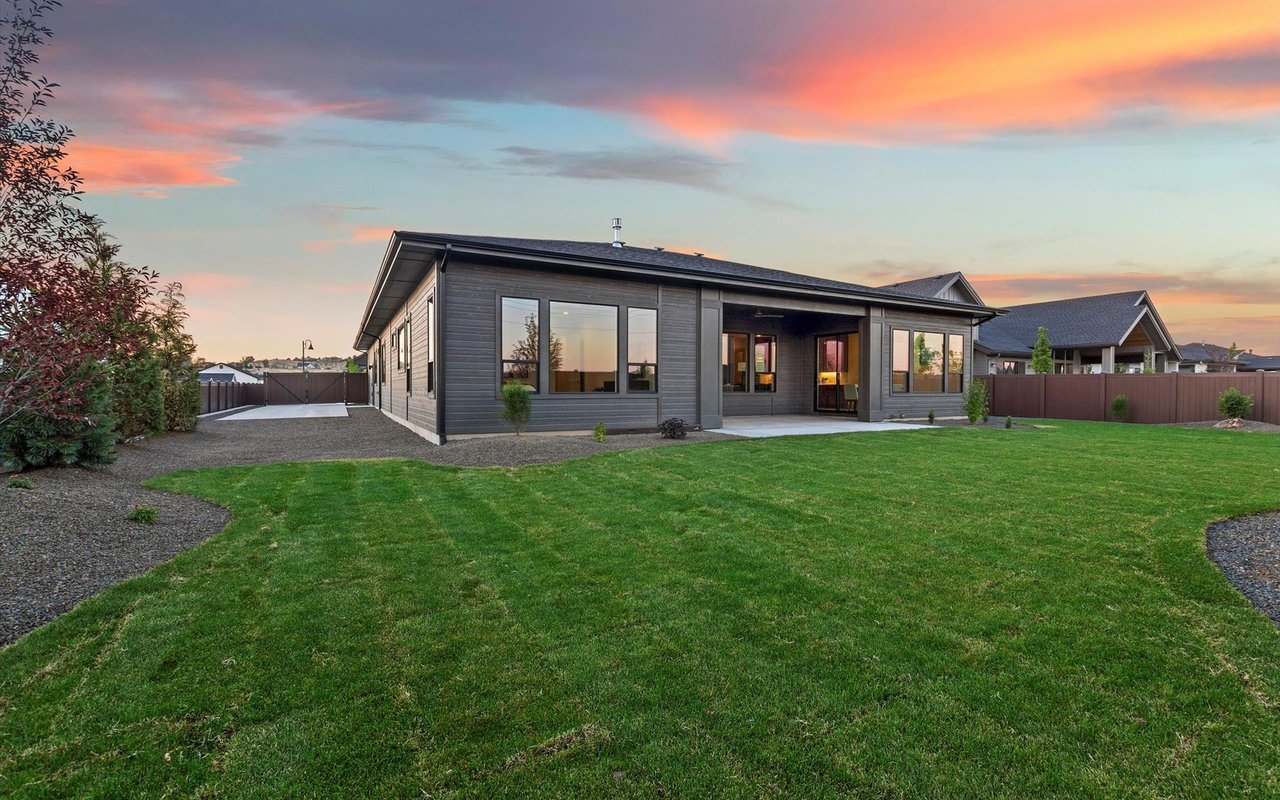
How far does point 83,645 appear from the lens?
2592 mm

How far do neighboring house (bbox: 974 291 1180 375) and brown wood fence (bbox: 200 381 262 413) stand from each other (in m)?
31.9

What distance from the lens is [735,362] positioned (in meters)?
16.7

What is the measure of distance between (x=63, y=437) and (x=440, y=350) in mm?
4812

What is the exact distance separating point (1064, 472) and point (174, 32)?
40.9 ft

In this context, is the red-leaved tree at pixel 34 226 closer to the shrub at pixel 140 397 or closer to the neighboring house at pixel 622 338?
the neighboring house at pixel 622 338

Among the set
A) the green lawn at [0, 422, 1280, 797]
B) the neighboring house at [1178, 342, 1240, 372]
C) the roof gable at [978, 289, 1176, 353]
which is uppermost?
the roof gable at [978, 289, 1176, 353]

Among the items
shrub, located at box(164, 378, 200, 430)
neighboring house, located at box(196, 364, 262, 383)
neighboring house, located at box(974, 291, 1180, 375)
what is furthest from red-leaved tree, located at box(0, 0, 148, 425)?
neighboring house, located at box(196, 364, 262, 383)

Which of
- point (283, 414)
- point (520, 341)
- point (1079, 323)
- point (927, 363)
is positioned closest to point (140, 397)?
point (520, 341)

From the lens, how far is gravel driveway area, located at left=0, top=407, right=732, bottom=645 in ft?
10.9

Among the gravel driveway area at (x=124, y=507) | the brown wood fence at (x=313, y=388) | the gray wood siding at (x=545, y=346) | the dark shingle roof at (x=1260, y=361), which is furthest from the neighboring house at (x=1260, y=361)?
the brown wood fence at (x=313, y=388)

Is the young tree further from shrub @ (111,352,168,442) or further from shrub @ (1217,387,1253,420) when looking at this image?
shrub @ (111,352,168,442)

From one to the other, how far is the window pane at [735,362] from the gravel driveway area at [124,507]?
5371 millimetres

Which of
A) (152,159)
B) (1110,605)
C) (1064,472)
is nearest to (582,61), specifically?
(152,159)

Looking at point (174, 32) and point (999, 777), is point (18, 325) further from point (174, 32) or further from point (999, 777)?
point (174, 32)
